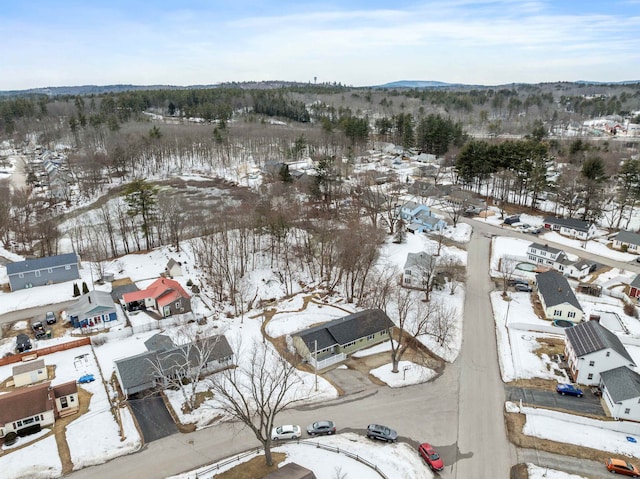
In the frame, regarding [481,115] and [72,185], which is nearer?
[72,185]

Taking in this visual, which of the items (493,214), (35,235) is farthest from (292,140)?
(35,235)

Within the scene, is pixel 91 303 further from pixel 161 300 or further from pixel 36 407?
pixel 36 407

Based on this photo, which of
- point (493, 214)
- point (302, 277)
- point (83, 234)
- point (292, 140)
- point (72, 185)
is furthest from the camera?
point (292, 140)

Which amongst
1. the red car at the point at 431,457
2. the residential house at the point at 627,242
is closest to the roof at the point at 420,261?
the red car at the point at 431,457

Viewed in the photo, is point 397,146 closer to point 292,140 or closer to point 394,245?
point 292,140

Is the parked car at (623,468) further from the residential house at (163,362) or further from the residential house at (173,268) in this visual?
the residential house at (173,268)

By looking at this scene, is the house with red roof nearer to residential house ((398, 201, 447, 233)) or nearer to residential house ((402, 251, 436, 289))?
residential house ((402, 251, 436, 289))
